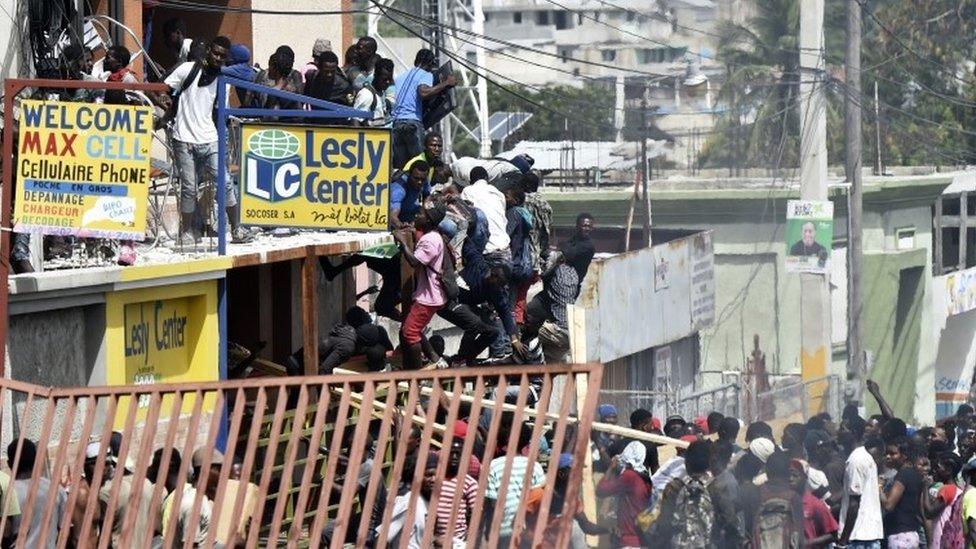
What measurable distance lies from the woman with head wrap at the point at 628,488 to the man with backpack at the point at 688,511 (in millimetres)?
155

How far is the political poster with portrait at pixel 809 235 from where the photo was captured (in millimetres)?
19172

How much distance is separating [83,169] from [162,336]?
195 cm

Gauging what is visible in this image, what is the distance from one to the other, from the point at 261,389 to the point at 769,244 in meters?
15.3

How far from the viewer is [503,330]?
13672mm

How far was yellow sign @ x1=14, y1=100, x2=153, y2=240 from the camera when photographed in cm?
970

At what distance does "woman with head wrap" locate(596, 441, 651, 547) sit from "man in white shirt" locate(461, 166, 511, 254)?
2.05m

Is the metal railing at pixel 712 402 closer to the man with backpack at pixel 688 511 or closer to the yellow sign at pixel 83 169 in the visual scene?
the man with backpack at pixel 688 511

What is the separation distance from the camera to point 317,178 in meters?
11.7

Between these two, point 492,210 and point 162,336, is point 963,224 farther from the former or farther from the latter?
point 162,336

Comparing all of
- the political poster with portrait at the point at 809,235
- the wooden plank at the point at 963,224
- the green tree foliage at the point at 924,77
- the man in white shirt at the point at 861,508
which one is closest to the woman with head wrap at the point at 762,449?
the man in white shirt at the point at 861,508

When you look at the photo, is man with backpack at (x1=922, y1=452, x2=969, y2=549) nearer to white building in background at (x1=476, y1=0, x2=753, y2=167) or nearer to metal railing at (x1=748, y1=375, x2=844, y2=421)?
metal railing at (x1=748, y1=375, x2=844, y2=421)

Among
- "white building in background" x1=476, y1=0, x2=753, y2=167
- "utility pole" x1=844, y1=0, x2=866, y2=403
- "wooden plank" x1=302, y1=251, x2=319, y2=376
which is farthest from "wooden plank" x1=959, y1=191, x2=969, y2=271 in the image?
"wooden plank" x1=302, y1=251, x2=319, y2=376

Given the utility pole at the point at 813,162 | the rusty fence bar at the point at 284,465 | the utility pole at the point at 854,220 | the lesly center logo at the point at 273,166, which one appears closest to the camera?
the rusty fence bar at the point at 284,465

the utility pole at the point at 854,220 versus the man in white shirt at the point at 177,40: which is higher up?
the man in white shirt at the point at 177,40
